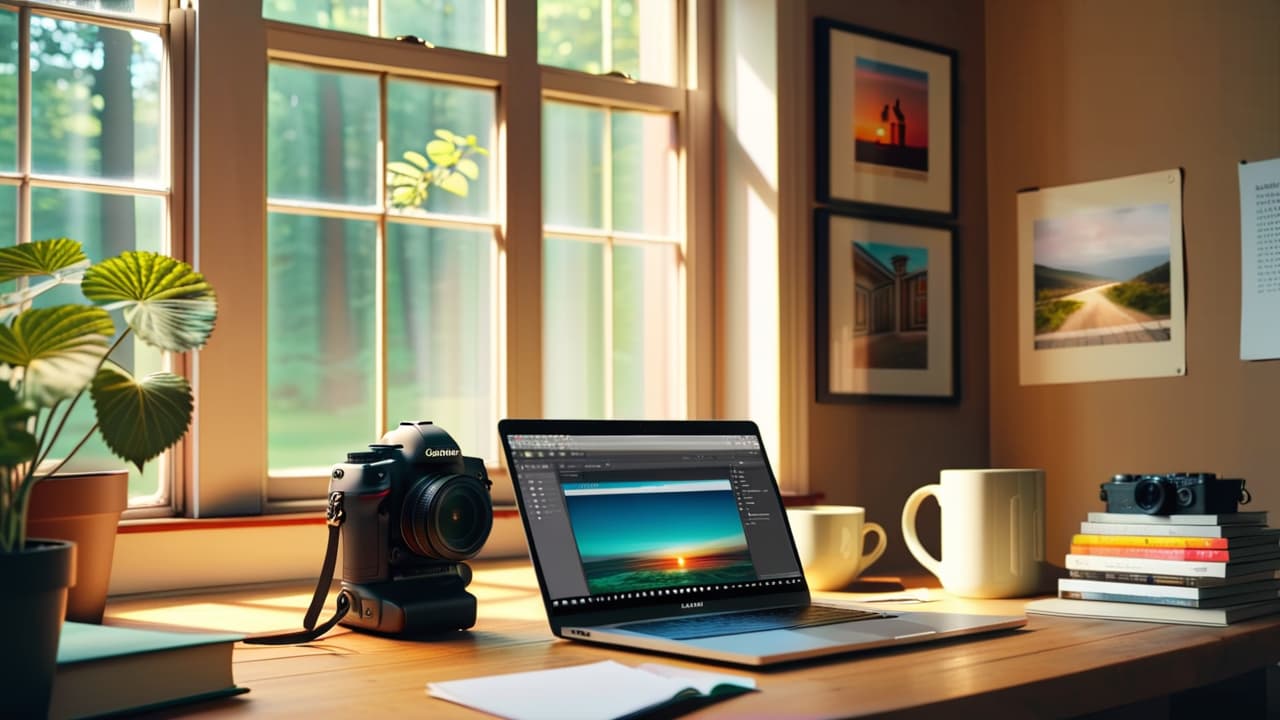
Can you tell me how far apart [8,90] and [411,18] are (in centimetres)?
67

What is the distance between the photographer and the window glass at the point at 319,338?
202 centimetres

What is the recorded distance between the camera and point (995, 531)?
61.0 inches

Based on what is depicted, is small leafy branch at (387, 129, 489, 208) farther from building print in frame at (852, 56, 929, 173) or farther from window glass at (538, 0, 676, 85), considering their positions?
building print in frame at (852, 56, 929, 173)

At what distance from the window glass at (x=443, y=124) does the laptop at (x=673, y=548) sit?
92cm

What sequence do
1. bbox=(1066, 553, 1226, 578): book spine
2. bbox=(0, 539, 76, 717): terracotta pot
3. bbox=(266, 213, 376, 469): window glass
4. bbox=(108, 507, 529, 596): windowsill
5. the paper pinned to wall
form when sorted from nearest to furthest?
bbox=(0, 539, 76, 717): terracotta pot < bbox=(1066, 553, 1226, 578): book spine < bbox=(108, 507, 529, 596): windowsill < bbox=(266, 213, 376, 469): window glass < the paper pinned to wall

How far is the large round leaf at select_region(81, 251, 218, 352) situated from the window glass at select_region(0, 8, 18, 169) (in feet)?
2.78

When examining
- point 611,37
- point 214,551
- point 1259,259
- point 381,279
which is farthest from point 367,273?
point 1259,259

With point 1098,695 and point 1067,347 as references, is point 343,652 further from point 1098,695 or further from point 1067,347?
point 1067,347

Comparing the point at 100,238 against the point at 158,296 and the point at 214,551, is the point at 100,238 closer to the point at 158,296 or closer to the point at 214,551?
the point at 214,551

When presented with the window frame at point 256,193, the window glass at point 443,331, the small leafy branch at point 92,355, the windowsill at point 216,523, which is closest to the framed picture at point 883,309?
the window frame at point 256,193

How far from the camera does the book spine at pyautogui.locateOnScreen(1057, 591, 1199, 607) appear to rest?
135cm

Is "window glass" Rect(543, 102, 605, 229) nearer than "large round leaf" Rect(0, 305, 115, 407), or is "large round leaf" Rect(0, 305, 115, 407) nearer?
"large round leaf" Rect(0, 305, 115, 407)

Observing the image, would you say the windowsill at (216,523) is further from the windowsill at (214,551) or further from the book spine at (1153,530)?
the book spine at (1153,530)

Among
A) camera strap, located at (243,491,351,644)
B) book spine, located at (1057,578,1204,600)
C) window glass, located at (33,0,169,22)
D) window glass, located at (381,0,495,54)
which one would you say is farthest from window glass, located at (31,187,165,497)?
book spine, located at (1057,578,1204,600)
